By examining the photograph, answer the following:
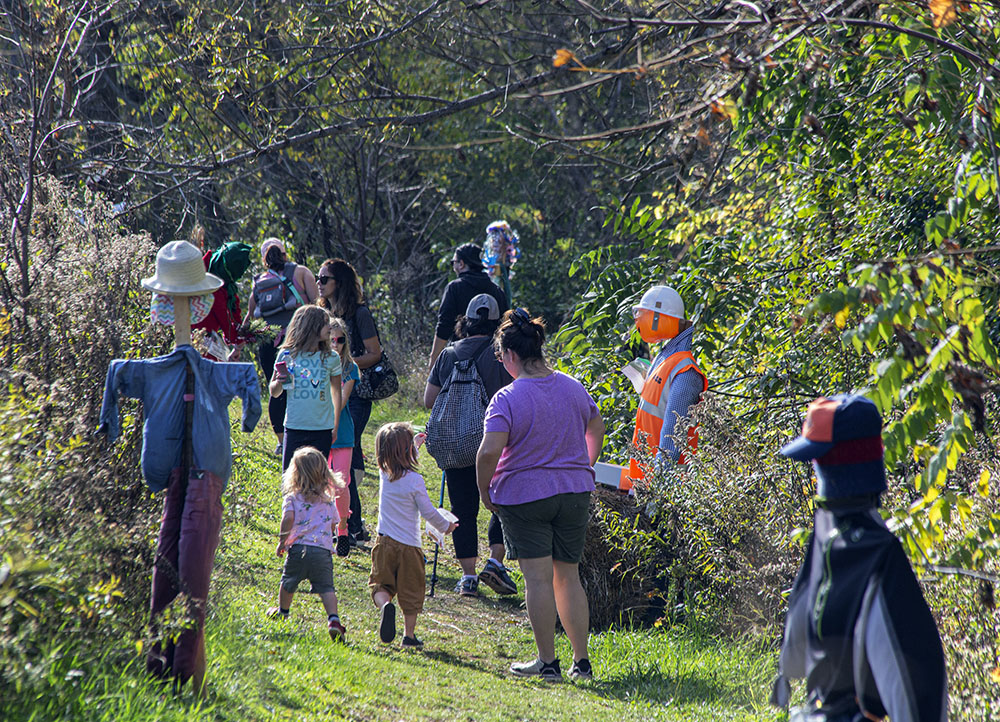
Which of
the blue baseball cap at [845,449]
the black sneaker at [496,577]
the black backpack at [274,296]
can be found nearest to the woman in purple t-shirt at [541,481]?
the black sneaker at [496,577]

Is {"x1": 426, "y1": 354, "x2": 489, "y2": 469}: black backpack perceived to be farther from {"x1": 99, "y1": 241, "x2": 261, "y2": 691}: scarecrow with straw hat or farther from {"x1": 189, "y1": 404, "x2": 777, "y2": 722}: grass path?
{"x1": 99, "y1": 241, "x2": 261, "y2": 691}: scarecrow with straw hat

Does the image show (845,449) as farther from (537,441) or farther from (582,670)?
(582,670)

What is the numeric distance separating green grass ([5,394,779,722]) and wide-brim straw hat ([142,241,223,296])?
103 cm

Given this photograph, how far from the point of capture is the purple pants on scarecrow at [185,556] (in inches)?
171

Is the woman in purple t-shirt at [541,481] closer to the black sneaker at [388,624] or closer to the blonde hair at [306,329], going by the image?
the black sneaker at [388,624]

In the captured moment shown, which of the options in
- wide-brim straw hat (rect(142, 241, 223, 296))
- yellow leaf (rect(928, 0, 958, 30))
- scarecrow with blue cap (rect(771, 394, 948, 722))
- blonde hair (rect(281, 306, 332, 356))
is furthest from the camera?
blonde hair (rect(281, 306, 332, 356))

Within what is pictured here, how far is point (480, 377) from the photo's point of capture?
7.31 m

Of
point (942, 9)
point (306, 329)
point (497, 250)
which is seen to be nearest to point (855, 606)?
point (942, 9)

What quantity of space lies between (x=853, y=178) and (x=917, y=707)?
5589 mm

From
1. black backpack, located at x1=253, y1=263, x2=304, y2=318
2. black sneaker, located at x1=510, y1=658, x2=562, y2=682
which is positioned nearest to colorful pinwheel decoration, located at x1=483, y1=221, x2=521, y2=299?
black backpack, located at x1=253, y1=263, x2=304, y2=318

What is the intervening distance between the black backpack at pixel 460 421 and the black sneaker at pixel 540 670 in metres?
1.68

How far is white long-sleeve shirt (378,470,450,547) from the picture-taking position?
6352mm

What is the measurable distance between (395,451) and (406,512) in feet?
1.20

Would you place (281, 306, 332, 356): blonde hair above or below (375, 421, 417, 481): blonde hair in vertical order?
above
